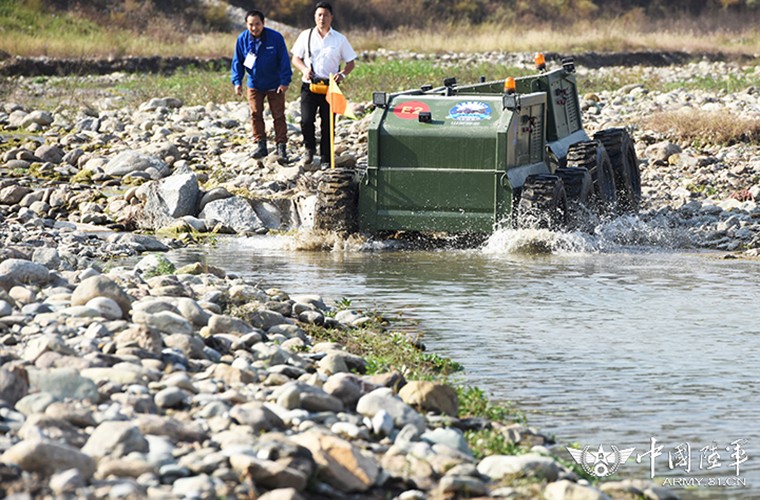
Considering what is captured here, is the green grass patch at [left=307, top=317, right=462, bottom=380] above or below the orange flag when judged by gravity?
below

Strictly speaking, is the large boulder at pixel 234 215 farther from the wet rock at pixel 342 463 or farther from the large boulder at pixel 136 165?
the wet rock at pixel 342 463

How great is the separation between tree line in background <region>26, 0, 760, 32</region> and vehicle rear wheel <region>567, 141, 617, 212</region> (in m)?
38.4

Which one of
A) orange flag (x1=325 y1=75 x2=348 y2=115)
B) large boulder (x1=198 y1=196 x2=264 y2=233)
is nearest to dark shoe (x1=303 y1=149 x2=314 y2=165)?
large boulder (x1=198 y1=196 x2=264 y2=233)

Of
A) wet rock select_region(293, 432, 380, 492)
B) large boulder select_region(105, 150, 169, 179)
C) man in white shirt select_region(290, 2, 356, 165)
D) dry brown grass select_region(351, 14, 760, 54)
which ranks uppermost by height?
man in white shirt select_region(290, 2, 356, 165)

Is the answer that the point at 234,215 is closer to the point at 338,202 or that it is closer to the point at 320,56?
the point at 320,56

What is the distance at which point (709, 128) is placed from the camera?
19391mm

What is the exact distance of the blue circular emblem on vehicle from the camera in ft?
41.7

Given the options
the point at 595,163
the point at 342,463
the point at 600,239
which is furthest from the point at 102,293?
the point at 595,163

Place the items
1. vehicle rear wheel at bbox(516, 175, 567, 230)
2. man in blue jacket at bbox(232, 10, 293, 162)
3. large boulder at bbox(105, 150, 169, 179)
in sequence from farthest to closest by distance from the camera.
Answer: large boulder at bbox(105, 150, 169, 179)
man in blue jacket at bbox(232, 10, 293, 162)
vehicle rear wheel at bbox(516, 175, 567, 230)

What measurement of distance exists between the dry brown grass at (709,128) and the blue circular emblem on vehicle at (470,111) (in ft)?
23.9

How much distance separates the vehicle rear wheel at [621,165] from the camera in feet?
50.1

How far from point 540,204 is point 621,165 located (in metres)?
3.19

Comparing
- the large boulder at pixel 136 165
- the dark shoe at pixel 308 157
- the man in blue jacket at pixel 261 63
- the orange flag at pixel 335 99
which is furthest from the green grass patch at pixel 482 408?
the large boulder at pixel 136 165

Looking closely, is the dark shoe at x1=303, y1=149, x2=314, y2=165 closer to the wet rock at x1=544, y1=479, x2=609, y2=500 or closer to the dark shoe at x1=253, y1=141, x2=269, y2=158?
the dark shoe at x1=253, y1=141, x2=269, y2=158
